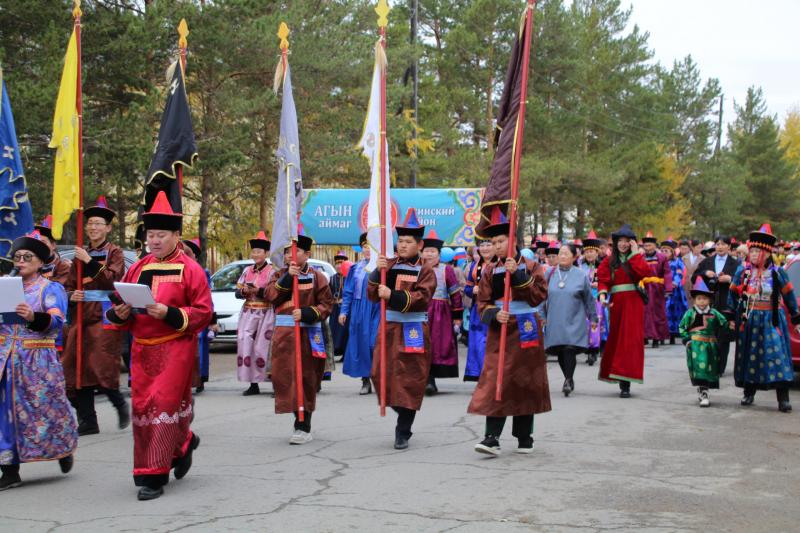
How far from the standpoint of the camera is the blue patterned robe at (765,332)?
10.4 m

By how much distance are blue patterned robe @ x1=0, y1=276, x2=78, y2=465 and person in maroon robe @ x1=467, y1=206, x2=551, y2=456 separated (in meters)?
3.10

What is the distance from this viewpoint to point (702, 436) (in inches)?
344

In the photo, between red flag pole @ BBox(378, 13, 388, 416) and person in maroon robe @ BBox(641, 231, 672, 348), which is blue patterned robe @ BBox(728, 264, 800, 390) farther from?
person in maroon robe @ BBox(641, 231, 672, 348)

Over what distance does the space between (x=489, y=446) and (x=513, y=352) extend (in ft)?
2.55

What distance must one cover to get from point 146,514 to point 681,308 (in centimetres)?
1584

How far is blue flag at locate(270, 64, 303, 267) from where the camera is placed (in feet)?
28.2

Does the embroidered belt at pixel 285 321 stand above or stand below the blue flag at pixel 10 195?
below

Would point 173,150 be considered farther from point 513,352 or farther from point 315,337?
point 513,352

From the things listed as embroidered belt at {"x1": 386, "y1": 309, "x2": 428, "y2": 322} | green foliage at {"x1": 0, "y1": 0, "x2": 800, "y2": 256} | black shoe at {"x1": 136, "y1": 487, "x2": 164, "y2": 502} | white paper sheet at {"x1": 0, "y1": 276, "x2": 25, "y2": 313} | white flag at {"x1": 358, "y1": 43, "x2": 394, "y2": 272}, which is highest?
green foliage at {"x1": 0, "y1": 0, "x2": 800, "y2": 256}

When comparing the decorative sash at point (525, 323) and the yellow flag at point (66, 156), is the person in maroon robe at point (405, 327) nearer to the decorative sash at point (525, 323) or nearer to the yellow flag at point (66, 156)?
the decorative sash at point (525, 323)

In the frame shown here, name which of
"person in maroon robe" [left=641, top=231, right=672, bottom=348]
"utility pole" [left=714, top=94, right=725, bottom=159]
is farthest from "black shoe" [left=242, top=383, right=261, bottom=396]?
"utility pole" [left=714, top=94, right=725, bottom=159]

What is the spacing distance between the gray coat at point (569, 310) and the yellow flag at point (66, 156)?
5.84 meters

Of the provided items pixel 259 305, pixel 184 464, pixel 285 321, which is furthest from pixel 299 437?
pixel 259 305

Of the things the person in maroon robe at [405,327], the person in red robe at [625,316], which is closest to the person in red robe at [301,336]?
the person in maroon robe at [405,327]
